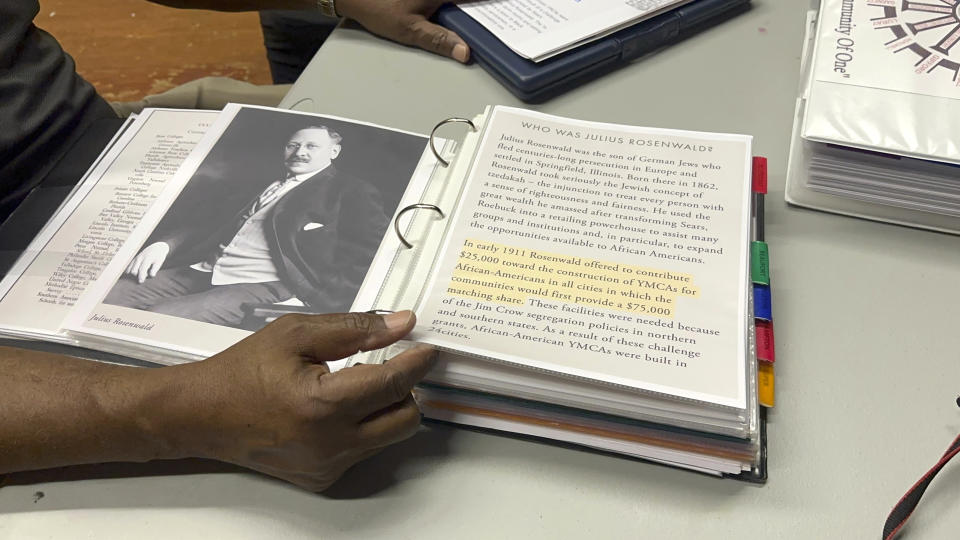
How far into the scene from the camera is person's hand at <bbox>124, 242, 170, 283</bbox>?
1.98 feet

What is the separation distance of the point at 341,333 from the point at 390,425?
72 mm

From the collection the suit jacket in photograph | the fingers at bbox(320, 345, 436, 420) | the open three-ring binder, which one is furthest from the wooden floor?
the fingers at bbox(320, 345, 436, 420)

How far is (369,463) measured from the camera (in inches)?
20.3

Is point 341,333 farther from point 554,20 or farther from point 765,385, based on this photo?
point 554,20

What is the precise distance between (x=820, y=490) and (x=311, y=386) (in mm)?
353

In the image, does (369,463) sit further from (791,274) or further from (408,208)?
(791,274)

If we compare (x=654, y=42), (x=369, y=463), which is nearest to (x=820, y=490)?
(x=369, y=463)

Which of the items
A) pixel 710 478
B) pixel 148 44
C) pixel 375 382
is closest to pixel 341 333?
pixel 375 382

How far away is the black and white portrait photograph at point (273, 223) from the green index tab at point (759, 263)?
312 mm

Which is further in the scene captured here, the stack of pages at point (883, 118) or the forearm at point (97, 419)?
the stack of pages at point (883, 118)

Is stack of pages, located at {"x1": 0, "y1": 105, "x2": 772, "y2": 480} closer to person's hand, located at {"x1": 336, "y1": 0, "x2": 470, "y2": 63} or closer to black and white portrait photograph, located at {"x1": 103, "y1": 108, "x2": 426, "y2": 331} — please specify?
black and white portrait photograph, located at {"x1": 103, "y1": 108, "x2": 426, "y2": 331}

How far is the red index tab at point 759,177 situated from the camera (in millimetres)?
641

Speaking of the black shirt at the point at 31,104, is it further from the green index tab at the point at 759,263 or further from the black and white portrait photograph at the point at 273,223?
the green index tab at the point at 759,263

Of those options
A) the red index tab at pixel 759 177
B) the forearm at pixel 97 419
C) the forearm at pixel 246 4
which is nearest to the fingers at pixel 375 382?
the forearm at pixel 97 419
